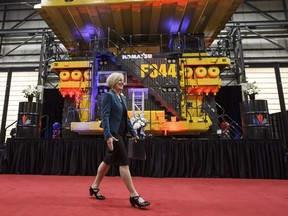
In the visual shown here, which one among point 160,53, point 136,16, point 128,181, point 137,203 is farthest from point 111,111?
point 136,16

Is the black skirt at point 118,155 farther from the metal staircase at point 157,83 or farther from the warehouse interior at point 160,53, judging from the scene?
the metal staircase at point 157,83

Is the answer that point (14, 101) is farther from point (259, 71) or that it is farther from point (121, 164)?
point (259, 71)

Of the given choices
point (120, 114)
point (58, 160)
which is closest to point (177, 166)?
point (58, 160)

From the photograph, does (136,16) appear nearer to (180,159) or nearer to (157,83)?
(157,83)

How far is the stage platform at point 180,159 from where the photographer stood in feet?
17.6

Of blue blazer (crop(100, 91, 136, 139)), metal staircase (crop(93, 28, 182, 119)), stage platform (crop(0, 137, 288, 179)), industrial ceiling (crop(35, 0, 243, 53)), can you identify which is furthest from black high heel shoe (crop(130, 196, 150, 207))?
industrial ceiling (crop(35, 0, 243, 53))

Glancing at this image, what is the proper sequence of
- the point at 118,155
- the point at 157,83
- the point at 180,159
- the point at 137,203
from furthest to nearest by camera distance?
the point at 157,83, the point at 180,159, the point at 118,155, the point at 137,203

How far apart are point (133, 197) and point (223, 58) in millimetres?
7424

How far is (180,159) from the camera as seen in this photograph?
5.46 m

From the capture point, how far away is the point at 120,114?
262 centimetres

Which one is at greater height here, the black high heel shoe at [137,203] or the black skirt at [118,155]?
the black skirt at [118,155]

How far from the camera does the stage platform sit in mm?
5352

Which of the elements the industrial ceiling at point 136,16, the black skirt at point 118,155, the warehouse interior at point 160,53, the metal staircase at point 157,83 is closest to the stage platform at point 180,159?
the warehouse interior at point 160,53

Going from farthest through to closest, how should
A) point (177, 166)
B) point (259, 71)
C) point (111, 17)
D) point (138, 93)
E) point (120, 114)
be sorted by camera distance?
point (259, 71), point (111, 17), point (138, 93), point (177, 166), point (120, 114)
